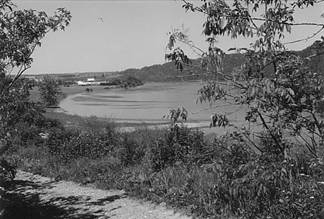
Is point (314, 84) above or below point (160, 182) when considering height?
above

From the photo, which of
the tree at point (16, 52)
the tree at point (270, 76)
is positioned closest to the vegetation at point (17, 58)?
the tree at point (16, 52)

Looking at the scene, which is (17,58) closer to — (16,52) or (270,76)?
(16,52)

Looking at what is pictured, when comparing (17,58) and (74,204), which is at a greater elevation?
(17,58)

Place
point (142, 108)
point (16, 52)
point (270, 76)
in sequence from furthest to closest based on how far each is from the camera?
1. point (142, 108)
2. point (16, 52)
3. point (270, 76)

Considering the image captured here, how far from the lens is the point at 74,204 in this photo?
8.06 meters

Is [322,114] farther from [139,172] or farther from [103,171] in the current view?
[103,171]

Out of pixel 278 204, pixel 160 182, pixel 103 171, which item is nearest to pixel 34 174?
pixel 103 171

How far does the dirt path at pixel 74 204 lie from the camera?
23.3 feet

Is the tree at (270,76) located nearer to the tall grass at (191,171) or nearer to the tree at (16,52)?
the tall grass at (191,171)

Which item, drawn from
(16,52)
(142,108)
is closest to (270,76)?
(16,52)

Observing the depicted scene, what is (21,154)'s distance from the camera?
47.0 feet

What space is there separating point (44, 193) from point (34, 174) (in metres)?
2.68

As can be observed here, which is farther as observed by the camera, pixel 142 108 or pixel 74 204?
pixel 142 108

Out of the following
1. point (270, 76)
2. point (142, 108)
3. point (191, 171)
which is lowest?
point (142, 108)
